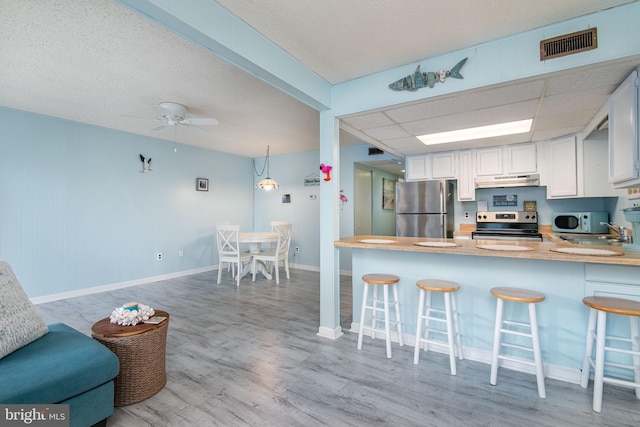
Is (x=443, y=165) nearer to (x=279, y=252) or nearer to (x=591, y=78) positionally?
(x=591, y=78)

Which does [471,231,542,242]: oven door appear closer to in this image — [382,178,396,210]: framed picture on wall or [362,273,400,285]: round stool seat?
[362,273,400,285]: round stool seat

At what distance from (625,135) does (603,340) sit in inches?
56.4

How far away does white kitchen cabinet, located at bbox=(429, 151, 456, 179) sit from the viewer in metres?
4.30

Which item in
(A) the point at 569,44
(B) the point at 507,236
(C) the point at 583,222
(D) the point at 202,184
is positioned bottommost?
(B) the point at 507,236

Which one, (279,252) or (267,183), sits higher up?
(267,183)

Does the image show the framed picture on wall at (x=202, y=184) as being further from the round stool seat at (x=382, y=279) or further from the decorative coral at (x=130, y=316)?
the round stool seat at (x=382, y=279)

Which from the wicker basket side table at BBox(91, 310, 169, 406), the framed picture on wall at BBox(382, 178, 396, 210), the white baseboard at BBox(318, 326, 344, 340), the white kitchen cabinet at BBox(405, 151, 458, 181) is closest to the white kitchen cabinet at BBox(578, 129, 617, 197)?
the white kitchen cabinet at BBox(405, 151, 458, 181)

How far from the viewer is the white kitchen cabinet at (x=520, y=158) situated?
3.80 m

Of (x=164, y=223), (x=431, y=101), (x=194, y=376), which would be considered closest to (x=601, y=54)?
(x=431, y=101)

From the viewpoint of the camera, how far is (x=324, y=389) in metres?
1.92

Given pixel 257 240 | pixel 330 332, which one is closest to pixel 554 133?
pixel 330 332

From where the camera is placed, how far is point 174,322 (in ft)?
10.2

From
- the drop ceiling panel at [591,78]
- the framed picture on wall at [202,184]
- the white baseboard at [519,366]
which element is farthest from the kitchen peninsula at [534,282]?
the framed picture on wall at [202,184]

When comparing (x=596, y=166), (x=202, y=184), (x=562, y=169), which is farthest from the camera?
(x=202, y=184)
